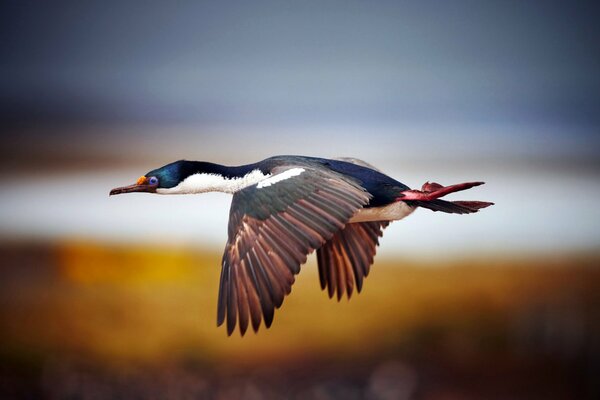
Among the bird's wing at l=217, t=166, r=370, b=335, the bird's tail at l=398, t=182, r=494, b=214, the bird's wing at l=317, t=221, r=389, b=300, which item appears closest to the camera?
the bird's wing at l=217, t=166, r=370, b=335

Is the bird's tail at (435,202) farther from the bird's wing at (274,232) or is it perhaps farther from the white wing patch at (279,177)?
the white wing patch at (279,177)

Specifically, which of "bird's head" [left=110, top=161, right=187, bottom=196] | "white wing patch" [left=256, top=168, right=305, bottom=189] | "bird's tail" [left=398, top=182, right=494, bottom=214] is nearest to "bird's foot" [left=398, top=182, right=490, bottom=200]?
"bird's tail" [left=398, top=182, right=494, bottom=214]

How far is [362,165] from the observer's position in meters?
1.90

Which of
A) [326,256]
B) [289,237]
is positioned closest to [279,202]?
[289,237]

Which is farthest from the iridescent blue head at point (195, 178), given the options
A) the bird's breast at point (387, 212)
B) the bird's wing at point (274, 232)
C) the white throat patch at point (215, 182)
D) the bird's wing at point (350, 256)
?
the bird's wing at point (350, 256)

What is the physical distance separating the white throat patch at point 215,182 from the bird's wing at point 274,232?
86 mm

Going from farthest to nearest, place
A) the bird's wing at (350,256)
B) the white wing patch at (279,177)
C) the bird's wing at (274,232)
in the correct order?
the bird's wing at (350,256), the white wing patch at (279,177), the bird's wing at (274,232)

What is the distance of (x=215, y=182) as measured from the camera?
5.58 ft

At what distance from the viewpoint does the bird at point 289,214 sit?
4.71ft

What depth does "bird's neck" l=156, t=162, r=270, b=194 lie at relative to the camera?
1688 millimetres

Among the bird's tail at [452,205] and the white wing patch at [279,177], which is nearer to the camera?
the white wing patch at [279,177]

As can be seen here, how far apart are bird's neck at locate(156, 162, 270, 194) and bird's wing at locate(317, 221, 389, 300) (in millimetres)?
334

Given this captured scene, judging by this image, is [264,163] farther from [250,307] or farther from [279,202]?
[250,307]

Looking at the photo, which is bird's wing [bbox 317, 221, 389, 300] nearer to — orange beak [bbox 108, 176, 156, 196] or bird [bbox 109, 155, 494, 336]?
bird [bbox 109, 155, 494, 336]
